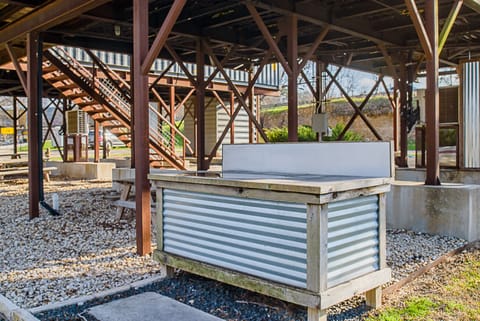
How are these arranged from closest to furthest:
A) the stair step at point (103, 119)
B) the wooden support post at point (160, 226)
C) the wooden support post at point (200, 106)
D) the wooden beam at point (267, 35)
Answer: the wooden support post at point (160, 226)
the wooden beam at point (267, 35)
the wooden support post at point (200, 106)
the stair step at point (103, 119)

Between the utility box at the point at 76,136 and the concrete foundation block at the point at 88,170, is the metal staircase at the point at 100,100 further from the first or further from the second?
the utility box at the point at 76,136

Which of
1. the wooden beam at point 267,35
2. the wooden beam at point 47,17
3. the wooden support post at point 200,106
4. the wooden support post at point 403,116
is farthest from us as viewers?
the wooden support post at point 403,116

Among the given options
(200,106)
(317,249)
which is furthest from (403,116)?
(317,249)

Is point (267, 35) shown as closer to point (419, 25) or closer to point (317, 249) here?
point (419, 25)

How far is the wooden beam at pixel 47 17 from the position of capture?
5.77 m

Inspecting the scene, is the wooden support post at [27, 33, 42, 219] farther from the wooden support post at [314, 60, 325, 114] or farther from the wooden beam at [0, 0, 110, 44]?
the wooden support post at [314, 60, 325, 114]

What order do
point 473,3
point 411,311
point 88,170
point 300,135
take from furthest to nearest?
point 300,135, point 88,170, point 473,3, point 411,311

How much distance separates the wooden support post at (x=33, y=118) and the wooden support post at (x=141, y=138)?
3184mm

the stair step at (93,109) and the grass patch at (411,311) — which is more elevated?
the stair step at (93,109)

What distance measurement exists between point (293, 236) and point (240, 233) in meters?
0.48

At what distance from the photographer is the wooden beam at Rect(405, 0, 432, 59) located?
5.15 m

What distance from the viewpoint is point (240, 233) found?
3.16 meters

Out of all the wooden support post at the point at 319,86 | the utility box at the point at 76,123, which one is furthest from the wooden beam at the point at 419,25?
the utility box at the point at 76,123

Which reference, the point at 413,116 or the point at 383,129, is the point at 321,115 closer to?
the point at 413,116
